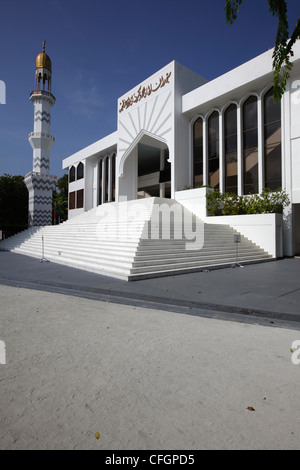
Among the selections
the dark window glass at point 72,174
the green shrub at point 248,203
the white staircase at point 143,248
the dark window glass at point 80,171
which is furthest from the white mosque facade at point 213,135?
the dark window glass at point 72,174

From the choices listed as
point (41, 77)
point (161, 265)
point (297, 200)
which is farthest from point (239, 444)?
point (41, 77)

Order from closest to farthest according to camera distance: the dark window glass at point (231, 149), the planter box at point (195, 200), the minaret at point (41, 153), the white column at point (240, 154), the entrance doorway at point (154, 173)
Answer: the planter box at point (195, 200)
the white column at point (240, 154)
the dark window glass at point (231, 149)
the minaret at point (41, 153)
the entrance doorway at point (154, 173)

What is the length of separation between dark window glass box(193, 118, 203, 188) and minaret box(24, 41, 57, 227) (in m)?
14.5

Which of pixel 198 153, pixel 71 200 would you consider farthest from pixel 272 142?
pixel 71 200

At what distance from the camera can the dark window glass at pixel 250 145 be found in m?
20.7

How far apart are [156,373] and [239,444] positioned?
1.15m

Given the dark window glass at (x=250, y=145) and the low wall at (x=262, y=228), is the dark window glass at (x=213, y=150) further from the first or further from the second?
the low wall at (x=262, y=228)

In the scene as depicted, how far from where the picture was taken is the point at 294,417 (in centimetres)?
215

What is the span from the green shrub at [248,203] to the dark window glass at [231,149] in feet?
6.14

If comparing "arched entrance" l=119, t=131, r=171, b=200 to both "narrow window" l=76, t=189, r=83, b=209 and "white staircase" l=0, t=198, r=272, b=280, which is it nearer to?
"narrow window" l=76, t=189, r=83, b=209

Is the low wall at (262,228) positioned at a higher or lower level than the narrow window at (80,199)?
lower

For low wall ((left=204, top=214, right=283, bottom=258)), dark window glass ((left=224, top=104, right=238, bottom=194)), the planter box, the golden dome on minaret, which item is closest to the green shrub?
the planter box

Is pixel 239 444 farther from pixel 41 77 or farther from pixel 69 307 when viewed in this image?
pixel 41 77
